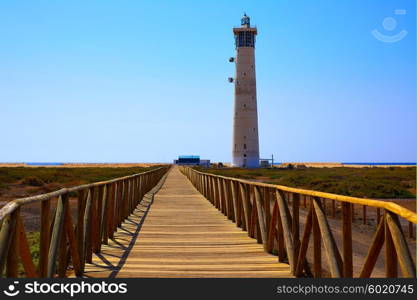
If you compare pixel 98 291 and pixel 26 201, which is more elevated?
pixel 26 201

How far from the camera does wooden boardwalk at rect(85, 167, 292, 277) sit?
235 inches

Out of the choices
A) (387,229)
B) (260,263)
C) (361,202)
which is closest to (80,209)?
(260,263)

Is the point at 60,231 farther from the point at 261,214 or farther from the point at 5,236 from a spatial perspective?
the point at 261,214

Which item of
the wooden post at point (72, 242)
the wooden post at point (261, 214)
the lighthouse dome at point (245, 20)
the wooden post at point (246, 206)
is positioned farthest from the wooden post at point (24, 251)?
the lighthouse dome at point (245, 20)

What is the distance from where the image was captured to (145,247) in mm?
7738

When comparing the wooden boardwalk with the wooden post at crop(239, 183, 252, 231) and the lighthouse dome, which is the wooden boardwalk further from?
the lighthouse dome

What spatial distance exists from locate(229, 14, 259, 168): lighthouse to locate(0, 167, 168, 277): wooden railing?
169ft

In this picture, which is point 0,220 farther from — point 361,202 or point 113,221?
point 113,221

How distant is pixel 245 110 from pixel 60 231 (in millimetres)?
55807

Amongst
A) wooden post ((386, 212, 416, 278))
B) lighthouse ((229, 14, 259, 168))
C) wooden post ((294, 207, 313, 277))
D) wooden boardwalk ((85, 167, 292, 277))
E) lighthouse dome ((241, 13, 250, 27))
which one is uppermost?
lighthouse dome ((241, 13, 250, 27))

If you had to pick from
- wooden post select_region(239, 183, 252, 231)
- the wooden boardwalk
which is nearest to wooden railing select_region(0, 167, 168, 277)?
the wooden boardwalk

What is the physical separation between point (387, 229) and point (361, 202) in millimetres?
682

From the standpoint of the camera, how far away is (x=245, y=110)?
59.9m

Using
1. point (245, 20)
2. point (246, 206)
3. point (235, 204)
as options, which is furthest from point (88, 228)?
point (245, 20)
